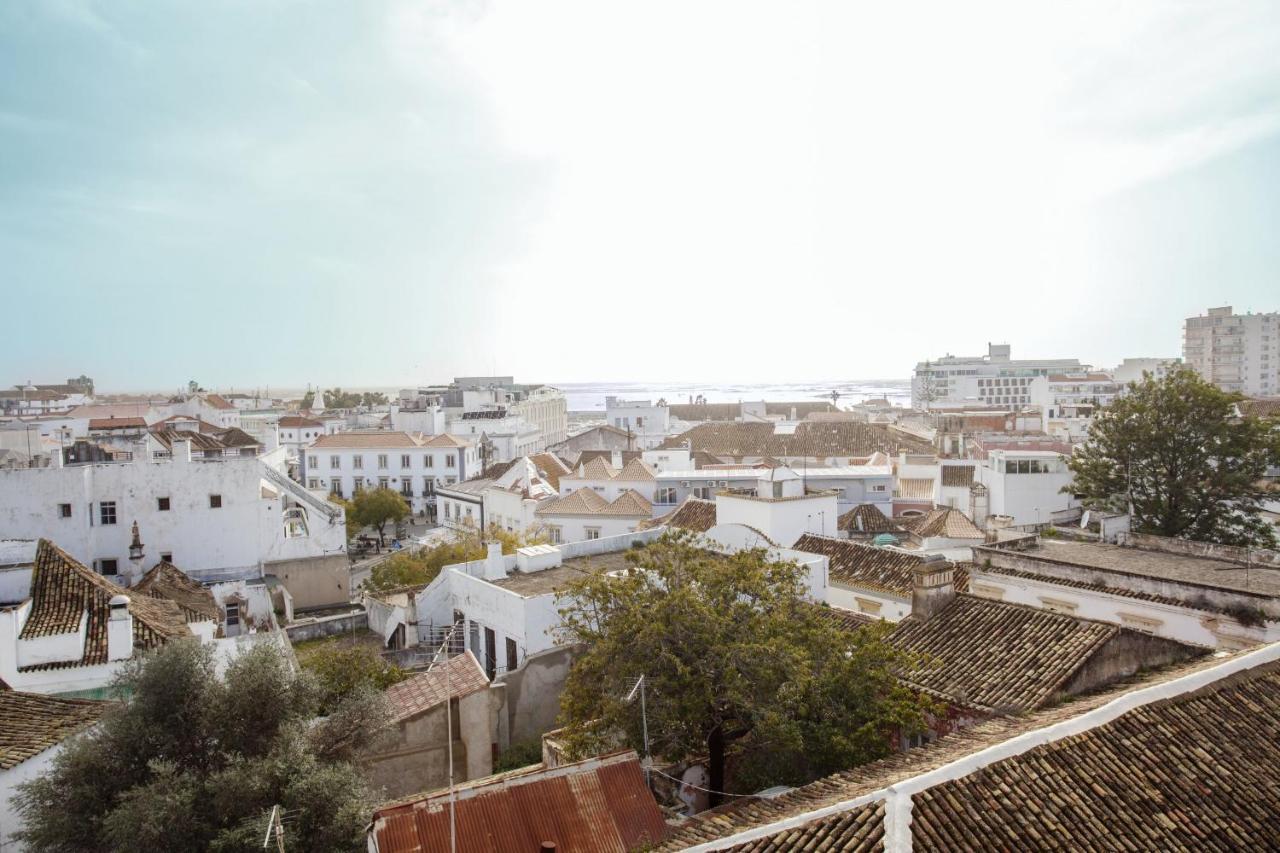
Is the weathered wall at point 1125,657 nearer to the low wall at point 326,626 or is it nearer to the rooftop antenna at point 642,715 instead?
the rooftop antenna at point 642,715

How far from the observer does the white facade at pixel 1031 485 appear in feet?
116

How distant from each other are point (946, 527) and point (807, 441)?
25879mm

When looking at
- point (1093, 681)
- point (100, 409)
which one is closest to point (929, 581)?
point (1093, 681)

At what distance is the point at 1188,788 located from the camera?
9.03 metres

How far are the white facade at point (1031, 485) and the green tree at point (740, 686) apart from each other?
23929mm

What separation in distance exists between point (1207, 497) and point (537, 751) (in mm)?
21954

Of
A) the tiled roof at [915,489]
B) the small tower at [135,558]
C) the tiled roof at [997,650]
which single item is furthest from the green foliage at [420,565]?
the tiled roof at [915,489]

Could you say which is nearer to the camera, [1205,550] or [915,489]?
[1205,550]

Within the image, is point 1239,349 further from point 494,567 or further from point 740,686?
point 740,686

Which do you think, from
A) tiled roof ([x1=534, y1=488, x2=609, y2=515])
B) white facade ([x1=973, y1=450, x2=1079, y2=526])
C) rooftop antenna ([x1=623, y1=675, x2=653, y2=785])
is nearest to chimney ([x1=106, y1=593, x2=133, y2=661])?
rooftop antenna ([x1=623, y1=675, x2=653, y2=785])

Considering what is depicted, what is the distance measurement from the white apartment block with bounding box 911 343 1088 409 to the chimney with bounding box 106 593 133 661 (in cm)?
10919

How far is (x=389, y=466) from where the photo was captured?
61875 mm

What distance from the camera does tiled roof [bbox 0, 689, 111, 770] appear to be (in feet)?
40.9

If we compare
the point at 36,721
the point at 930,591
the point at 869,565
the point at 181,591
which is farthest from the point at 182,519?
the point at 930,591
